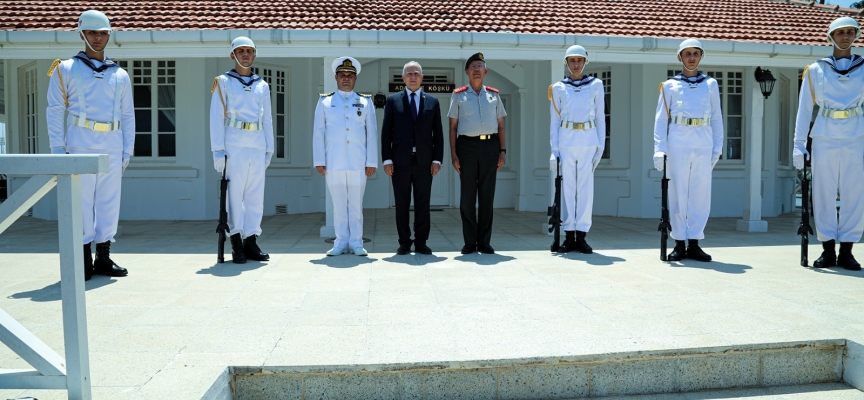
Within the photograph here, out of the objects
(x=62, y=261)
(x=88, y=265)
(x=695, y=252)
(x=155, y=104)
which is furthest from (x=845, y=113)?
(x=155, y=104)

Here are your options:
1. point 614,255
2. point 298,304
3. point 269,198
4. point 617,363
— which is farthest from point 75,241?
point 269,198

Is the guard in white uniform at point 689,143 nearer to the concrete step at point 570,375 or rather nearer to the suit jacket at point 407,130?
the suit jacket at point 407,130

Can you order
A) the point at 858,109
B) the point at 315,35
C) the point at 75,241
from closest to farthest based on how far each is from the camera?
the point at 75,241
the point at 858,109
the point at 315,35

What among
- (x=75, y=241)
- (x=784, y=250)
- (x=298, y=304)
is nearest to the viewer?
(x=75, y=241)

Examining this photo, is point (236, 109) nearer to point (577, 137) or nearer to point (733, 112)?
point (577, 137)

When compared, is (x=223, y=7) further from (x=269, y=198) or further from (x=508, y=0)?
(x=508, y=0)

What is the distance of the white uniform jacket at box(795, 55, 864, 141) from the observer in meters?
5.14

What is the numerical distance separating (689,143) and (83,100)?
16.5ft

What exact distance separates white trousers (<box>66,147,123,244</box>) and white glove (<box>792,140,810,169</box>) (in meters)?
5.50

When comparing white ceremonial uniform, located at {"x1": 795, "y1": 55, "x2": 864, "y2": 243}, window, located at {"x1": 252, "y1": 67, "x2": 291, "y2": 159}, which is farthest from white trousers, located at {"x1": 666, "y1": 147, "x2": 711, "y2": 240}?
window, located at {"x1": 252, "y1": 67, "x2": 291, "y2": 159}

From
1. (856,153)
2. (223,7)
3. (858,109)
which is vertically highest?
(223,7)

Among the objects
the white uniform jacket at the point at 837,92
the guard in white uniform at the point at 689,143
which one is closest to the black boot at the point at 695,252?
the guard in white uniform at the point at 689,143

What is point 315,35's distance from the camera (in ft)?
24.1

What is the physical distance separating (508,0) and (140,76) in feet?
20.1
